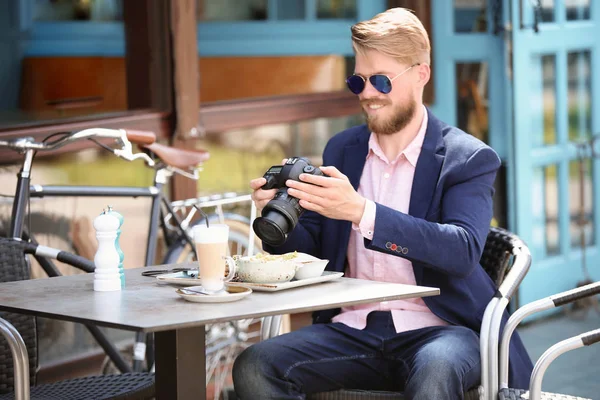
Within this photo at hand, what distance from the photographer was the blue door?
5.87m

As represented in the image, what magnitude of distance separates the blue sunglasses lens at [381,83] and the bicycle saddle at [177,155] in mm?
1303

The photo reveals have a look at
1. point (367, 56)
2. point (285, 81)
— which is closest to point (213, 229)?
point (367, 56)

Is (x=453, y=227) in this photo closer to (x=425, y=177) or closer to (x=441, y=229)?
(x=441, y=229)

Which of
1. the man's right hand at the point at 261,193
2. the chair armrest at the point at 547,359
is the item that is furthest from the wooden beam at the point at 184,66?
the chair armrest at the point at 547,359

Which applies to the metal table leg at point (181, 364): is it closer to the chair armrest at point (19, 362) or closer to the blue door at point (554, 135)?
the chair armrest at point (19, 362)

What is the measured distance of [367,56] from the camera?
10.1 ft

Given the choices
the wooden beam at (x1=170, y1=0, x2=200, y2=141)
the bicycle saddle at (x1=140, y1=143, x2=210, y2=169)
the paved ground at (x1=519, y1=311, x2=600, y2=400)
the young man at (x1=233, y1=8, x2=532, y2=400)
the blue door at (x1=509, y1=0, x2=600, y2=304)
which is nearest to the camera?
the young man at (x1=233, y1=8, x2=532, y2=400)

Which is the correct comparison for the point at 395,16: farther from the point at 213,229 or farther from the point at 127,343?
the point at 127,343

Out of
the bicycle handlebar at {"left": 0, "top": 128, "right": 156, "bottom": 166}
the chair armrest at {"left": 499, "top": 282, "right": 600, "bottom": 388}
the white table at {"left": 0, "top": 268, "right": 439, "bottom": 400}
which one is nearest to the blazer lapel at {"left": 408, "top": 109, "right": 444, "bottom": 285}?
the chair armrest at {"left": 499, "top": 282, "right": 600, "bottom": 388}

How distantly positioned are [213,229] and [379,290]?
1.35ft

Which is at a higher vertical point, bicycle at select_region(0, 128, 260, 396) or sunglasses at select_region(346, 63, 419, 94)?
sunglasses at select_region(346, 63, 419, 94)

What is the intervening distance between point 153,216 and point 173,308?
72.5 inches

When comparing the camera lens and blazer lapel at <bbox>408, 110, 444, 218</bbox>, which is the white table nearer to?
the camera lens

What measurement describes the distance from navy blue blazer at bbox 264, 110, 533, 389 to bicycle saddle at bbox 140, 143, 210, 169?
1.04m
